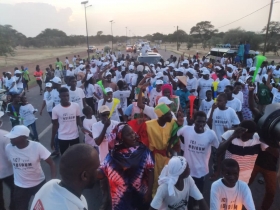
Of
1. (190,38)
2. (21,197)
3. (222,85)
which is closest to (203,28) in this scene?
(190,38)

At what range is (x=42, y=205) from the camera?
1.69 m

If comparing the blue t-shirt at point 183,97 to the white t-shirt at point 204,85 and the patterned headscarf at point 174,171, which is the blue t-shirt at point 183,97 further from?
the patterned headscarf at point 174,171

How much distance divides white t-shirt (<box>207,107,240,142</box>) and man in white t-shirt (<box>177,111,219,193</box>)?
1058 mm

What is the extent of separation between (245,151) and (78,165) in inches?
101

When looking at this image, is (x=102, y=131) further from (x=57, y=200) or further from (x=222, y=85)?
(x=222, y=85)

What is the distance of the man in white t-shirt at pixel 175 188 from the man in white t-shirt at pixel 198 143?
100 cm

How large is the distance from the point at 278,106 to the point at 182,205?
5.64ft

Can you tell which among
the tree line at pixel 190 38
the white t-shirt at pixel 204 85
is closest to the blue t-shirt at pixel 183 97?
the white t-shirt at pixel 204 85

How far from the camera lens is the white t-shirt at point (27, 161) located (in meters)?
3.57

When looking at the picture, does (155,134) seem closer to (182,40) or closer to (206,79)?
(206,79)

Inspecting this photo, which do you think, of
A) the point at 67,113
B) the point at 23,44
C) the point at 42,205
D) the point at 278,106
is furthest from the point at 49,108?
the point at 23,44

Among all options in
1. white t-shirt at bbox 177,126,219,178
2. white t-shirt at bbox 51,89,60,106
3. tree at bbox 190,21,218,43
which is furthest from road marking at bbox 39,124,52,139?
tree at bbox 190,21,218,43

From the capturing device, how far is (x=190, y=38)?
74375 mm

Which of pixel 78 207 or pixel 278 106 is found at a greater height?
pixel 278 106
